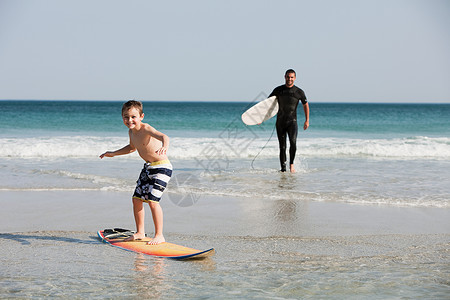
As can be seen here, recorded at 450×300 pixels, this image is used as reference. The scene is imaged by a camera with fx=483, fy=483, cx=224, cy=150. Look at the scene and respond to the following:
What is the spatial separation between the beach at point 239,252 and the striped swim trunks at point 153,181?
21.6 inches

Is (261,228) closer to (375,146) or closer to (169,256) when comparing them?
(169,256)

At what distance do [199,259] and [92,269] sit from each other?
2.76 ft

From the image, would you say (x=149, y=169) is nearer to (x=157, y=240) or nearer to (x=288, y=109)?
(x=157, y=240)

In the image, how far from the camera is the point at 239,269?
3.66 m

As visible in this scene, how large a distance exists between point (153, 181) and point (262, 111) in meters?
6.28

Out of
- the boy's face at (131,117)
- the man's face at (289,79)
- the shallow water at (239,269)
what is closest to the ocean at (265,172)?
the man's face at (289,79)

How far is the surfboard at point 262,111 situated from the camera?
33.1ft

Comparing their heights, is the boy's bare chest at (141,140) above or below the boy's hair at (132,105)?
below

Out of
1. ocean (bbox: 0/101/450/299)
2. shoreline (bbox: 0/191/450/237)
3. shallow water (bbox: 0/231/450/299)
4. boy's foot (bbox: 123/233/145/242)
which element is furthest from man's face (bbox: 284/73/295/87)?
boy's foot (bbox: 123/233/145/242)

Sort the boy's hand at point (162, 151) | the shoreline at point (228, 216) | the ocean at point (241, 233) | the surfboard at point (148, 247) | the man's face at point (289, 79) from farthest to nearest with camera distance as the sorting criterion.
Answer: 1. the man's face at point (289, 79)
2. the shoreline at point (228, 216)
3. the boy's hand at point (162, 151)
4. the surfboard at point (148, 247)
5. the ocean at point (241, 233)

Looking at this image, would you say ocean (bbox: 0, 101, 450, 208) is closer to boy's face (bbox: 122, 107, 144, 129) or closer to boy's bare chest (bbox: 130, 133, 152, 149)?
boy's bare chest (bbox: 130, 133, 152, 149)

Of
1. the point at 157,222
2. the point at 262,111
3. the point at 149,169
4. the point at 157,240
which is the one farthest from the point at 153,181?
the point at 262,111

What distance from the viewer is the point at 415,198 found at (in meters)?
6.77

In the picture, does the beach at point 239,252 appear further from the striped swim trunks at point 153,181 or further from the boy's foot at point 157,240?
the striped swim trunks at point 153,181
